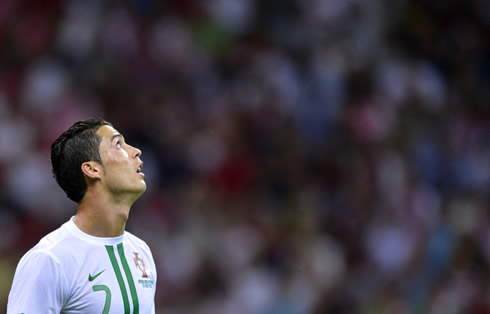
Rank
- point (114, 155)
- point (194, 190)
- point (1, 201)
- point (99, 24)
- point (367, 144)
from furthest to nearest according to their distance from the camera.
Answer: point (367, 144)
point (99, 24)
point (194, 190)
point (1, 201)
point (114, 155)

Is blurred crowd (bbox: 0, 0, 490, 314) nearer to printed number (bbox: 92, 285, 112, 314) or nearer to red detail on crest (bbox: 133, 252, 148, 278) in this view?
red detail on crest (bbox: 133, 252, 148, 278)

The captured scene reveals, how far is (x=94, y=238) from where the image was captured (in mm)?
3703

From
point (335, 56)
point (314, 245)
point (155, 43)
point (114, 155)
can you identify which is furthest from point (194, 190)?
point (114, 155)

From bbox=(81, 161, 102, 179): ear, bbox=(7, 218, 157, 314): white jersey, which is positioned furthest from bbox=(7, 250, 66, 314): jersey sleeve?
bbox=(81, 161, 102, 179): ear

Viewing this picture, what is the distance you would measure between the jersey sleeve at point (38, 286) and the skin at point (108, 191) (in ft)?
0.87

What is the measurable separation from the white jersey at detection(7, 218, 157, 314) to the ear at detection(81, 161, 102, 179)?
0.67 ft

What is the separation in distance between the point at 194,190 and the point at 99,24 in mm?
2154

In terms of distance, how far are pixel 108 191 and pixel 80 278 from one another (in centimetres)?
37

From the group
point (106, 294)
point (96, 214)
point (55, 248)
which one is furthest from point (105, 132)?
point (106, 294)

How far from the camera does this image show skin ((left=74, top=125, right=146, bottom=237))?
3.72 m

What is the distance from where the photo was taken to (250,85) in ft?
33.9

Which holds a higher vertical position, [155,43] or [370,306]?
[155,43]

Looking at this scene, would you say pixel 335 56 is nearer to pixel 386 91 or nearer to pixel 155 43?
pixel 386 91

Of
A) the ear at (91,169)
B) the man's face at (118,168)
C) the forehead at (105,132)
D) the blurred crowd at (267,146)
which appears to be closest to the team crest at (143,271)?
the man's face at (118,168)
